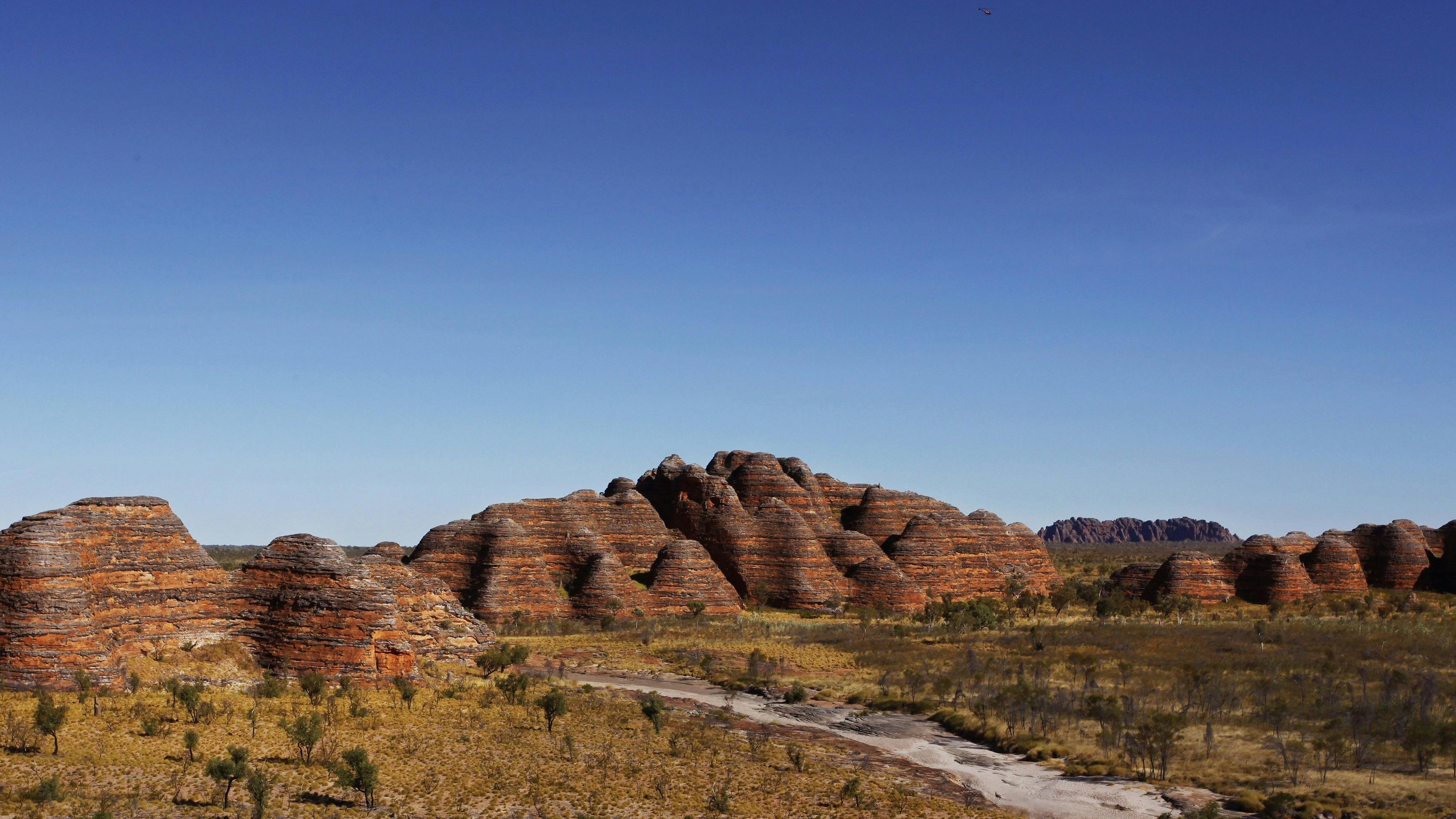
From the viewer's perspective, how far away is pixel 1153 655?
142 ft

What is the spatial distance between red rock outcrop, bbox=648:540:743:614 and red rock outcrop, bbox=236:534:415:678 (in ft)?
89.9

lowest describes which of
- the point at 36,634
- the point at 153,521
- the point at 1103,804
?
the point at 1103,804

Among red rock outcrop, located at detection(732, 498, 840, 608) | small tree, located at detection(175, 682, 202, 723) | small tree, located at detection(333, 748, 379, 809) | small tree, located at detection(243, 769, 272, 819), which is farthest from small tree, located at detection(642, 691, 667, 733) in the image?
red rock outcrop, located at detection(732, 498, 840, 608)

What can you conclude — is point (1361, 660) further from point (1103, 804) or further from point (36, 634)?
point (36, 634)

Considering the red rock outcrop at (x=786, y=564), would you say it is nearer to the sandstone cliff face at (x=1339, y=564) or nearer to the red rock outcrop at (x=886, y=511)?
the red rock outcrop at (x=886, y=511)

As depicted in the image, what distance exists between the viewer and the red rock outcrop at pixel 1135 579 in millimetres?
66000

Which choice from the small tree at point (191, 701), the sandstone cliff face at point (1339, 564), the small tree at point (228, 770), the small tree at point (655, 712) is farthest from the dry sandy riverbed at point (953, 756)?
the sandstone cliff face at point (1339, 564)

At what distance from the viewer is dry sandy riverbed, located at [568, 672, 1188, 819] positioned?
23984 millimetres

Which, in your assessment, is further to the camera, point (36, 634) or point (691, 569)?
point (691, 569)

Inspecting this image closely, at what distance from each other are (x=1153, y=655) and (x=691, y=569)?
2552 cm

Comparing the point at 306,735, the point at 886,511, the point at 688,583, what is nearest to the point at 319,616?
the point at 306,735

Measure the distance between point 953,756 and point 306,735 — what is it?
55.6 ft

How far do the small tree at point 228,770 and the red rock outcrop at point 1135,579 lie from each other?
55565 millimetres

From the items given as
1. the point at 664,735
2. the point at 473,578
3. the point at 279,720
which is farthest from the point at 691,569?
the point at 279,720
